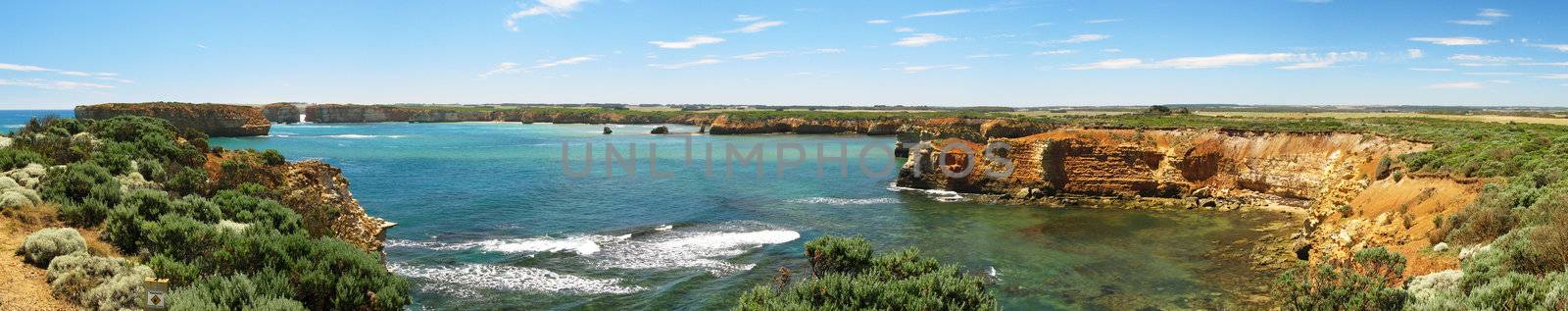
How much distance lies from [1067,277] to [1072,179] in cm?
1922

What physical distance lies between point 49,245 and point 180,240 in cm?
154

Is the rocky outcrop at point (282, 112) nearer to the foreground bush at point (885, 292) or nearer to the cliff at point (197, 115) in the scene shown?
the cliff at point (197, 115)

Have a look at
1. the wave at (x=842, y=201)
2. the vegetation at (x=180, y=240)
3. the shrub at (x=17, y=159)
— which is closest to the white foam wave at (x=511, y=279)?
the vegetation at (x=180, y=240)

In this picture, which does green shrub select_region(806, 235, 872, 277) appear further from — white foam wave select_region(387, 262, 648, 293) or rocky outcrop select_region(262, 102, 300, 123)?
rocky outcrop select_region(262, 102, 300, 123)

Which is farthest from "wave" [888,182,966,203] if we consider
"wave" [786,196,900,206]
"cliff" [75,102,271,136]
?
"cliff" [75,102,271,136]

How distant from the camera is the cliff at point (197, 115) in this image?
9500 centimetres

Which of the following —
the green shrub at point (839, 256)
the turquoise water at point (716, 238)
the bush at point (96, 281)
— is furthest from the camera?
the turquoise water at point (716, 238)

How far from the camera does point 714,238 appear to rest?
28.6 metres

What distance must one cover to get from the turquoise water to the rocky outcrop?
14824 centimetres

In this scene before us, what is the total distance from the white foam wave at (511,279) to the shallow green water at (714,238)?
0.08 m

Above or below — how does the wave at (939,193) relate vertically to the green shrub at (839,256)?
below

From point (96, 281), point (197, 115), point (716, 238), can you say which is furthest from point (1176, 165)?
point (197, 115)

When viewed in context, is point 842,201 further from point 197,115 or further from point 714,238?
point 197,115

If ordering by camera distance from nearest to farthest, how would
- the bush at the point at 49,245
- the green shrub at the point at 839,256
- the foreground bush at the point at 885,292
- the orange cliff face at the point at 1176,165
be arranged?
the bush at the point at 49,245 < the foreground bush at the point at 885,292 < the green shrub at the point at 839,256 < the orange cliff face at the point at 1176,165
